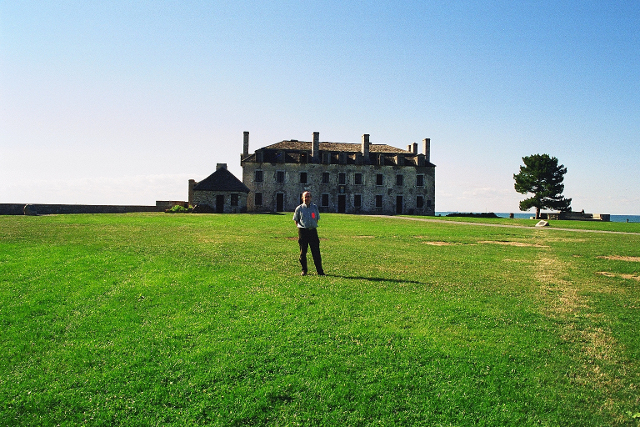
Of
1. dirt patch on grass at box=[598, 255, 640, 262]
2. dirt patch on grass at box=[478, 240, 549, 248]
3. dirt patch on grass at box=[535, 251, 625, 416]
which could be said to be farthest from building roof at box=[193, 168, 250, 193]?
dirt patch on grass at box=[535, 251, 625, 416]

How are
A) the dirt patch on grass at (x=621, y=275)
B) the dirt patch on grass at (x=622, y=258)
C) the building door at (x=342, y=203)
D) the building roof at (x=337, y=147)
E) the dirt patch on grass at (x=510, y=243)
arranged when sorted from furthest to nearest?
the building door at (x=342, y=203)
the building roof at (x=337, y=147)
the dirt patch on grass at (x=510, y=243)
the dirt patch on grass at (x=622, y=258)
the dirt patch on grass at (x=621, y=275)

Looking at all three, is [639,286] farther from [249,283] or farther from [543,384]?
[249,283]

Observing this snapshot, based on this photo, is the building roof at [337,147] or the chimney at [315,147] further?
the building roof at [337,147]

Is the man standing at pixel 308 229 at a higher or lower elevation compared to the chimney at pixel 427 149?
lower

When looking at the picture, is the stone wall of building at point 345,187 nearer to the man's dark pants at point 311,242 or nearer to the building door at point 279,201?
the building door at point 279,201

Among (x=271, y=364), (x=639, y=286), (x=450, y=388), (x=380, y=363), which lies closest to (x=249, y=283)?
(x=271, y=364)

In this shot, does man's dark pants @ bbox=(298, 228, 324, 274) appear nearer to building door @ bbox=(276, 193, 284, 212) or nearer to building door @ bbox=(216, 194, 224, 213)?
building door @ bbox=(216, 194, 224, 213)

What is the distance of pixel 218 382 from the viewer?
4.86 metres

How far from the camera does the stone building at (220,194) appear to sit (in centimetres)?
4375

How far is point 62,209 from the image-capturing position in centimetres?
3725

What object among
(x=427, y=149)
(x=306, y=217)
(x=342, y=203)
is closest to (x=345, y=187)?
(x=342, y=203)

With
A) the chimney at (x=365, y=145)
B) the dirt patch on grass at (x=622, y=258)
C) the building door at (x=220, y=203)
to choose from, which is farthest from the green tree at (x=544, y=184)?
the dirt patch on grass at (x=622, y=258)

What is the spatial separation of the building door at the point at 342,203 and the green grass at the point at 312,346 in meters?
43.5

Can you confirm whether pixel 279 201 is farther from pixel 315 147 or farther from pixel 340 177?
pixel 340 177
